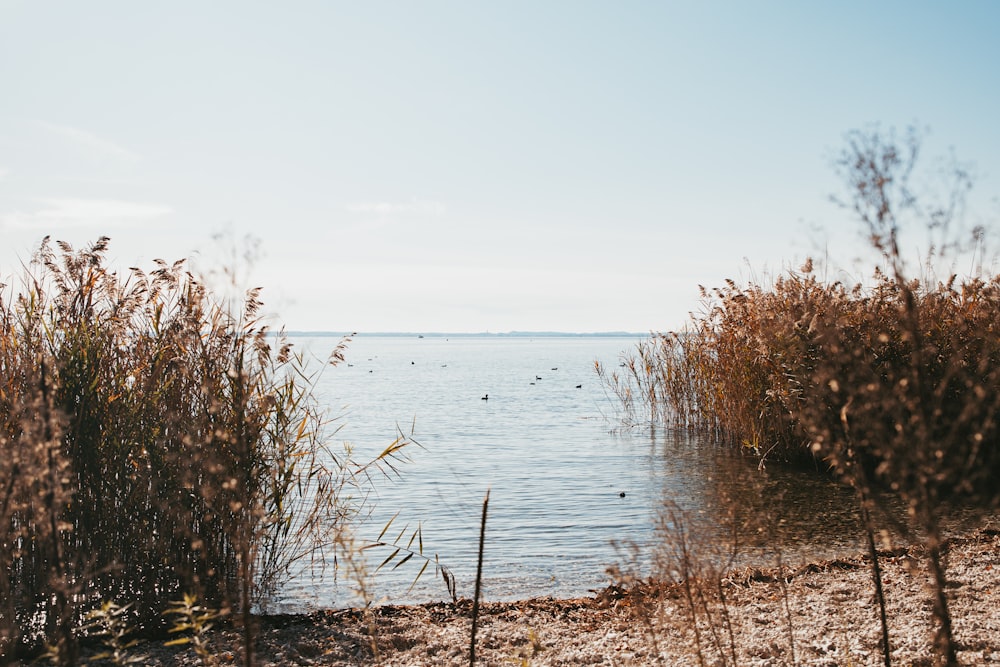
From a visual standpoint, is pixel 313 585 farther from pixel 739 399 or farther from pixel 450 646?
pixel 739 399

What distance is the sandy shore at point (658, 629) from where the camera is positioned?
4414mm

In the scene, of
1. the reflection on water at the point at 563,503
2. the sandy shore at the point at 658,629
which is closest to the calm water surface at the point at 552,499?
the reflection on water at the point at 563,503

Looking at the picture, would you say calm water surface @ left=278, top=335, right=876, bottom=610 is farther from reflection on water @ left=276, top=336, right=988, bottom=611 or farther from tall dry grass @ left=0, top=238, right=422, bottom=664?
tall dry grass @ left=0, top=238, right=422, bottom=664

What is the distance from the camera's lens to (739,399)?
12273 mm

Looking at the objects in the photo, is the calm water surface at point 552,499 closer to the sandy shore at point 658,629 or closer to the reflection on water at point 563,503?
the reflection on water at point 563,503

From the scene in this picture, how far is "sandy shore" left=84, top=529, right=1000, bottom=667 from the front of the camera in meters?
4.41

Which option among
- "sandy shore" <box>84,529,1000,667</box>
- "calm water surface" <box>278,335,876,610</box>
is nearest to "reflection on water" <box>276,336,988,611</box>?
"calm water surface" <box>278,335,876,610</box>

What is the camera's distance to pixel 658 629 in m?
4.63

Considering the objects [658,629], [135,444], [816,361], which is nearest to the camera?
[658,629]

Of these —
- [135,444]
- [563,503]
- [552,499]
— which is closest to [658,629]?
[135,444]

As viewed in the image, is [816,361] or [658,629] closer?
[658,629]

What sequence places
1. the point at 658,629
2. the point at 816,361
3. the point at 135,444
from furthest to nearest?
the point at 816,361, the point at 135,444, the point at 658,629

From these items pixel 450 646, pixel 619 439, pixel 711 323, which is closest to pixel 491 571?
pixel 450 646

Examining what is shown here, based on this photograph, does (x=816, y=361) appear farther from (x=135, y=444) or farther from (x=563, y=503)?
(x=135, y=444)
